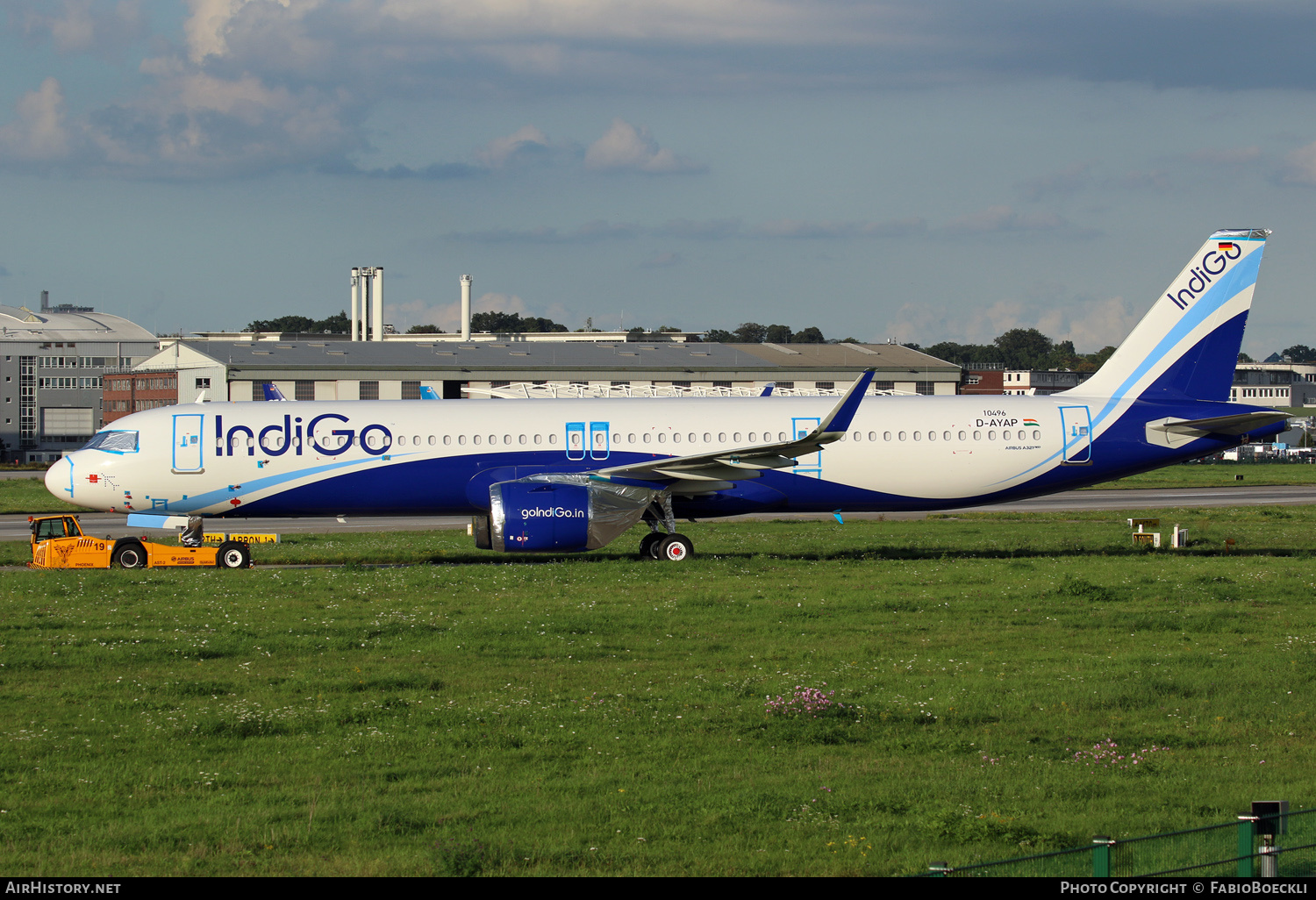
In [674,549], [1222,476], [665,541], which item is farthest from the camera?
[1222,476]

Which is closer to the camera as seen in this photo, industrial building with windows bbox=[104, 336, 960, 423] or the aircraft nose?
the aircraft nose

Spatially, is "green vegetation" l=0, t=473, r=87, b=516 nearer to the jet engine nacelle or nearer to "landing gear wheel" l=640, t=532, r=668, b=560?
the jet engine nacelle

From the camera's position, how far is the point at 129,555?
90.0ft

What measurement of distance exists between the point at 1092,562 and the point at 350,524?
26.8 meters

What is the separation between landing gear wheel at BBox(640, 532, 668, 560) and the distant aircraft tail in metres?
12.4

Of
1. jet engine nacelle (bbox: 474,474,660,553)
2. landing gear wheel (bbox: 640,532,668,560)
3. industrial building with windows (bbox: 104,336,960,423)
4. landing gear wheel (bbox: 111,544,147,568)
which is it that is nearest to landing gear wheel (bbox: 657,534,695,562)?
landing gear wheel (bbox: 640,532,668,560)

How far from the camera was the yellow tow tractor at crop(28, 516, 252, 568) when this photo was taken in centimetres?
2747

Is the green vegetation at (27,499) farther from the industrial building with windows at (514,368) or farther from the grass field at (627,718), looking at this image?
the grass field at (627,718)

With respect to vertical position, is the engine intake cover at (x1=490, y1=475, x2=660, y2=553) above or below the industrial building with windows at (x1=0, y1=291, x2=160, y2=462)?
below

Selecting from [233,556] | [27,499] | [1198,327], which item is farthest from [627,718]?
[27,499]

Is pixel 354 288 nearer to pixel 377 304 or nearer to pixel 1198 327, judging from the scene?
pixel 377 304

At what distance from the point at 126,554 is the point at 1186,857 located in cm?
2496

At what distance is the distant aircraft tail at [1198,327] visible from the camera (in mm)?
31547
